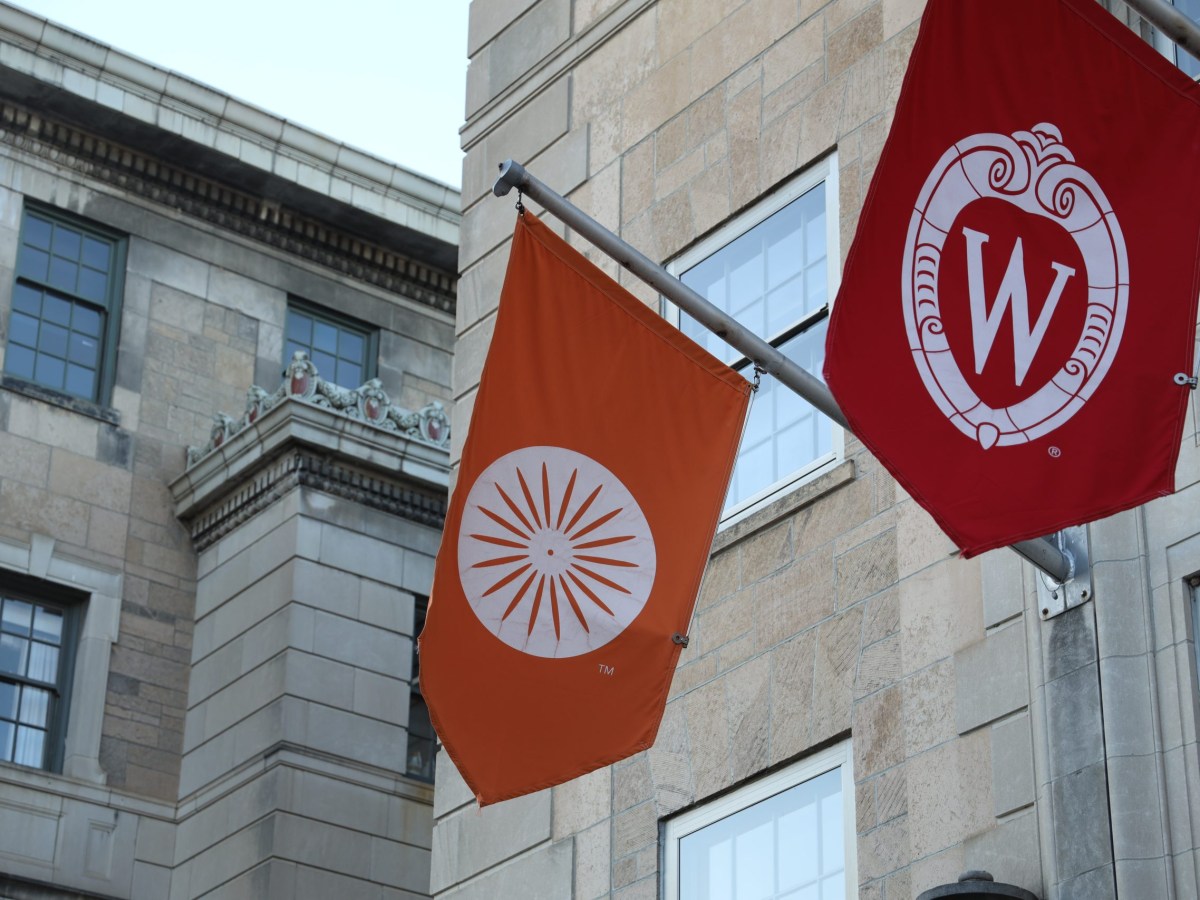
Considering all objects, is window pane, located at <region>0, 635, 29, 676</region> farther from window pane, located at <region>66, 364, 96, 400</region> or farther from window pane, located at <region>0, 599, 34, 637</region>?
window pane, located at <region>66, 364, 96, 400</region>

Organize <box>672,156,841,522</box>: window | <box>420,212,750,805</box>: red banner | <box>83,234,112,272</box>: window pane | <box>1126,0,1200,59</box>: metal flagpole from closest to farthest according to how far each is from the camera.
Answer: <box>1126,0,1200,59</box>: metal flagpole < <box>420,212,750,805</box>: red banner < <box>672,156,841,522</box>: window < <box>83,234,112,272</box>: window pane

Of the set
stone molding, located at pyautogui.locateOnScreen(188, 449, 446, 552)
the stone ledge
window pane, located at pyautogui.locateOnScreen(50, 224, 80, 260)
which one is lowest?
the stone ledge

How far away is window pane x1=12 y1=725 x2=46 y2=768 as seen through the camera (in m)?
24.5

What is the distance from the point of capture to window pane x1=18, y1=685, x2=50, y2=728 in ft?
80.8

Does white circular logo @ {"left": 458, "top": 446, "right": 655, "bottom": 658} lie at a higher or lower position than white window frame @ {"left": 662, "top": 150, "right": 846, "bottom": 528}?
lower

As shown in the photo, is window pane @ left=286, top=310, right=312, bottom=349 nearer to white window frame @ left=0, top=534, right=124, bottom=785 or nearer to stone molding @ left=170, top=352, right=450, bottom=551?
stone molding @ left=170, top=352, right=450, bottom=551

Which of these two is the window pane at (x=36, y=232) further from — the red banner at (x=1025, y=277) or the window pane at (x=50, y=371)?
the red banner at (x=1025, y=277)

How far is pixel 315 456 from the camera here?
84.1 ft

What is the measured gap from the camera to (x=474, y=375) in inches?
704

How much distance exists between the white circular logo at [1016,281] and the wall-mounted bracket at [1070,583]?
7.49 ft

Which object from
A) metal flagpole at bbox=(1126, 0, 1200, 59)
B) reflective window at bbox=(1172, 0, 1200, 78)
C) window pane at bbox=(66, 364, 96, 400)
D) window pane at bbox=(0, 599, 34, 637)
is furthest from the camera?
window pane at bbox=(66, 364, 96, 400)

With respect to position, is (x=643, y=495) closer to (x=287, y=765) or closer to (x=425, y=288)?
(x=287, y=765)

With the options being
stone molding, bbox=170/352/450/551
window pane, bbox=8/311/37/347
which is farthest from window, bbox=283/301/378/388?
window pane, bbox=8/311/37/347

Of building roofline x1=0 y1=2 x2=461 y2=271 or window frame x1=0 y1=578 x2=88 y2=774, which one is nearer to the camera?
window frame x1=0 y1=578 x2=88 y2=774
